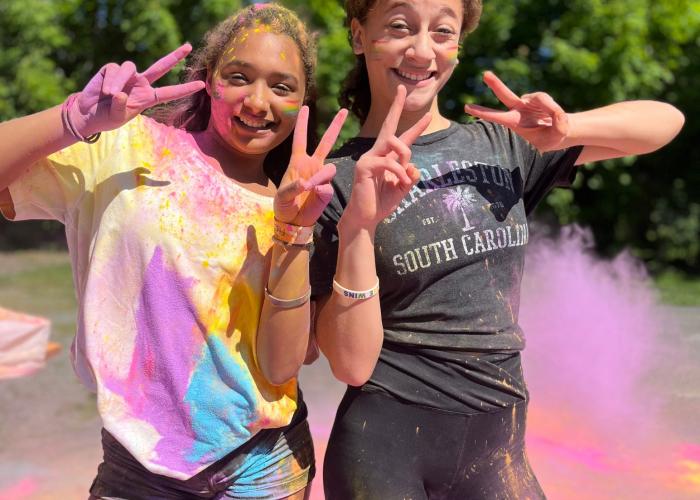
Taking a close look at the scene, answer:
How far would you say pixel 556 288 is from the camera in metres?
3.93

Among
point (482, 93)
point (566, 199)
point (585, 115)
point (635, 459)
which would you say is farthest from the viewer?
point (566, 199)

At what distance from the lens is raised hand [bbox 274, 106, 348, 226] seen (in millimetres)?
1565

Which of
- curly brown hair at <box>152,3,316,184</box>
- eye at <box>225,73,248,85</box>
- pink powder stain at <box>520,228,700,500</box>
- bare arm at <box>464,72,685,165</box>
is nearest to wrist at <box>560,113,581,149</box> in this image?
bare arm at <box>464,72,685,165</box>

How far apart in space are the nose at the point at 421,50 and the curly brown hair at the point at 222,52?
26cm

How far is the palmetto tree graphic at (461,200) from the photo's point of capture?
1738 mm

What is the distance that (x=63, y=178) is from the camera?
5.48 feet

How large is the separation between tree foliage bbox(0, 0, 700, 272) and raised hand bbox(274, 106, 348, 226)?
253 inches

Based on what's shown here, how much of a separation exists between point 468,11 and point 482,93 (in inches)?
295

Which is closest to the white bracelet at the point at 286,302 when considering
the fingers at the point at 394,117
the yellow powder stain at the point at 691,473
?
the fingers at the point at 394,117

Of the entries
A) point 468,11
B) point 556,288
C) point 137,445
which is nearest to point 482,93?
point 556,288

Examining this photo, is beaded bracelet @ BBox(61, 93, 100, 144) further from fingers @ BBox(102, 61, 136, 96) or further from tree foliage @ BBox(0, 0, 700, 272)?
tree foliage @ BBox(0, 0, 700, 272)

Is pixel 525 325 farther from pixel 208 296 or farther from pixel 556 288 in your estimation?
pixel 208 296

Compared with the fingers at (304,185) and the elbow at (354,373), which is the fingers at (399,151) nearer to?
the fingers at (304,185)

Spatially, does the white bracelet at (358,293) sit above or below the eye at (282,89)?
below
